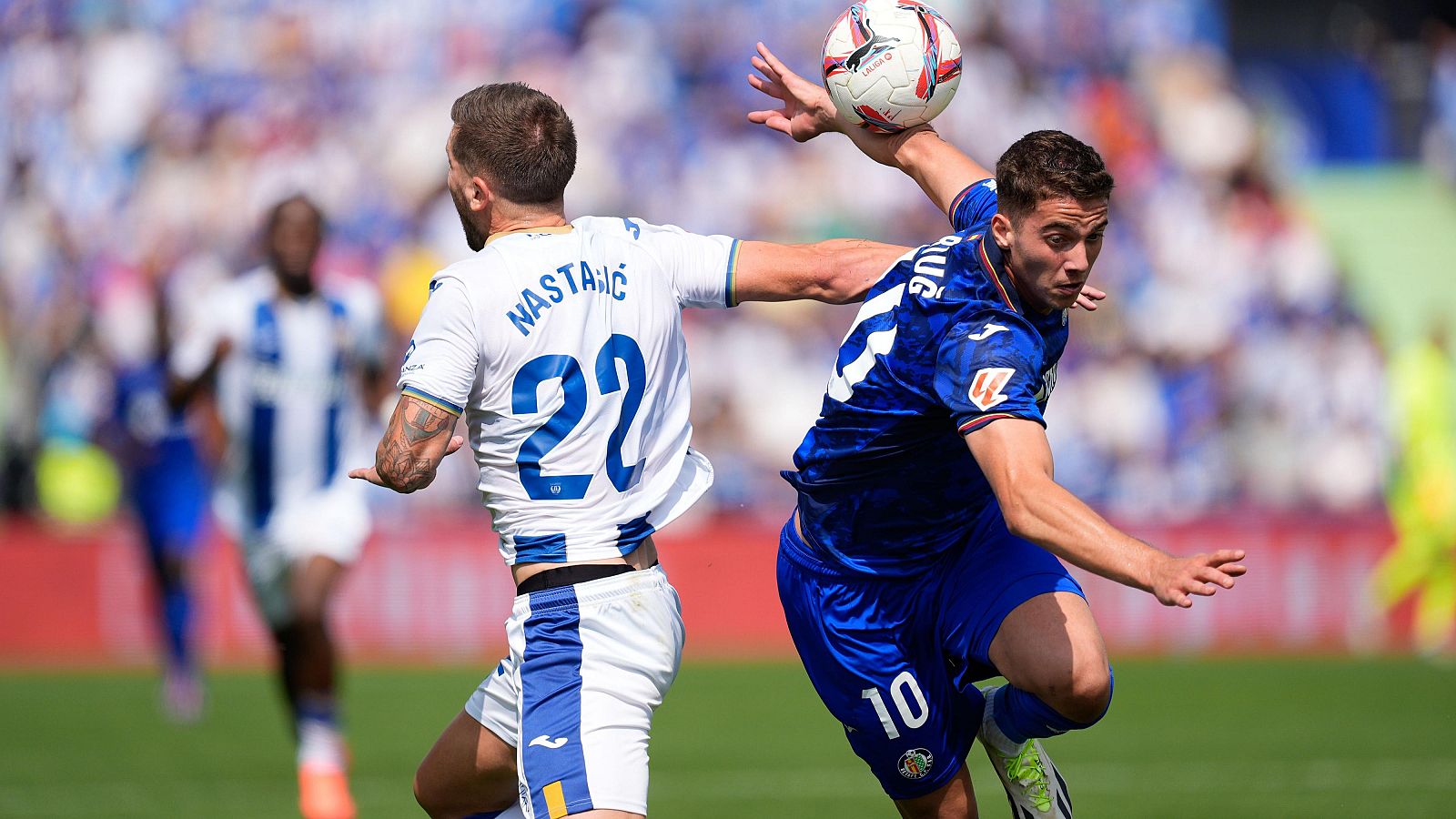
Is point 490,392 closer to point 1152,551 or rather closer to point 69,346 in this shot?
point 1152,551

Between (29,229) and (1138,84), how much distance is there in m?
12.9

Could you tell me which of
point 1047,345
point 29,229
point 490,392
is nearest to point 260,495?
point 490,392

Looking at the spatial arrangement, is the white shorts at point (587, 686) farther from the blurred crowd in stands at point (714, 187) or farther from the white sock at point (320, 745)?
the blurred crowd in stands at point (714, 187)

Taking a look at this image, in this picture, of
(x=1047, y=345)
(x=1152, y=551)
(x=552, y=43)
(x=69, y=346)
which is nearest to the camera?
(x=1152, y=551)

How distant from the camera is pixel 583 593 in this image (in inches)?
185

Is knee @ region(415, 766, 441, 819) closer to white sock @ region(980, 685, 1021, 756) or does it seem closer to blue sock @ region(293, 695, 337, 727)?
white sock @ region(980, 685, 1021, 756)

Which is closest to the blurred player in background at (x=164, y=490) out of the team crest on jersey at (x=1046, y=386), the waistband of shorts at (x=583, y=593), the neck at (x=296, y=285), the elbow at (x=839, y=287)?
the neck at (x=296, y=285)

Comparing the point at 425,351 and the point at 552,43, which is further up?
the point at 552,43

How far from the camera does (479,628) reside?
15.3m

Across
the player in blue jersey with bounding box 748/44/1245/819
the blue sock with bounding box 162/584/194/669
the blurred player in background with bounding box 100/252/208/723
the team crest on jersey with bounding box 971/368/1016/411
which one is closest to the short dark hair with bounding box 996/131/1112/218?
the player in blue jersey with bounding box 748/44/1245/819

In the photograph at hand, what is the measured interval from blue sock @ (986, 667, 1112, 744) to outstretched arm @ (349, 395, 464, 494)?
2.09 metres

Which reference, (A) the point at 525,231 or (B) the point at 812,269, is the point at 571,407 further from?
(B) the point at 812,269

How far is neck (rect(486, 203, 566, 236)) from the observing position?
15.6ft

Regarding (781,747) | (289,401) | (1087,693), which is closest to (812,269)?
(1087,693)
